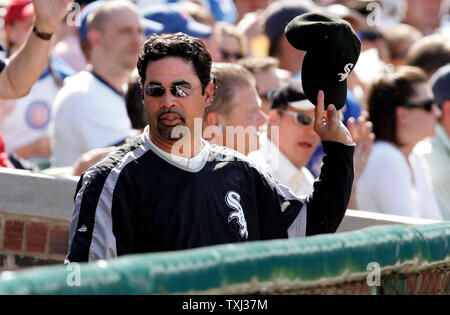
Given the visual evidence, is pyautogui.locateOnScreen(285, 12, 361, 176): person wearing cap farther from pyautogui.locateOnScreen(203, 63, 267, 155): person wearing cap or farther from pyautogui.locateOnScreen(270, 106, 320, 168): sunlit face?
→ pyautogui.locateOnScreen(270, 106, 320, 168): sunlit face

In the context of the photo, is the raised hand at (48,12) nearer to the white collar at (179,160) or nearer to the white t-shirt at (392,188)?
the white collar at (179,160)

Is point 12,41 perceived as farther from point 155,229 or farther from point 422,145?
point 155,229

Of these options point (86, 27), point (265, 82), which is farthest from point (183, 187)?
point (86, 27)

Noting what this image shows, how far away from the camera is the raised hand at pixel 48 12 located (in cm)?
425

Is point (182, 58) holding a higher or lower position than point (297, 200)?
higher

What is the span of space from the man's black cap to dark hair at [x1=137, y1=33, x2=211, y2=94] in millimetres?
313

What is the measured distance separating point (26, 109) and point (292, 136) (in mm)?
2204

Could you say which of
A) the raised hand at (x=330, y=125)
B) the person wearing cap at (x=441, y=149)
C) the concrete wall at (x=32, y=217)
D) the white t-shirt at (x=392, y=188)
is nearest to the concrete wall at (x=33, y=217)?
the concrete wall at (x=32, y=217)

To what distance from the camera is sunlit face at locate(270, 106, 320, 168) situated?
15.7 ft

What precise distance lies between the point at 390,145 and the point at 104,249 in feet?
10.1

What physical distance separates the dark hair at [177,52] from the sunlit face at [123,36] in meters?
2.71

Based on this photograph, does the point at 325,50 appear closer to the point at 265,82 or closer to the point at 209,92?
the point at 209,92

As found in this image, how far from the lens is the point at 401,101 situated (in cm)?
552
